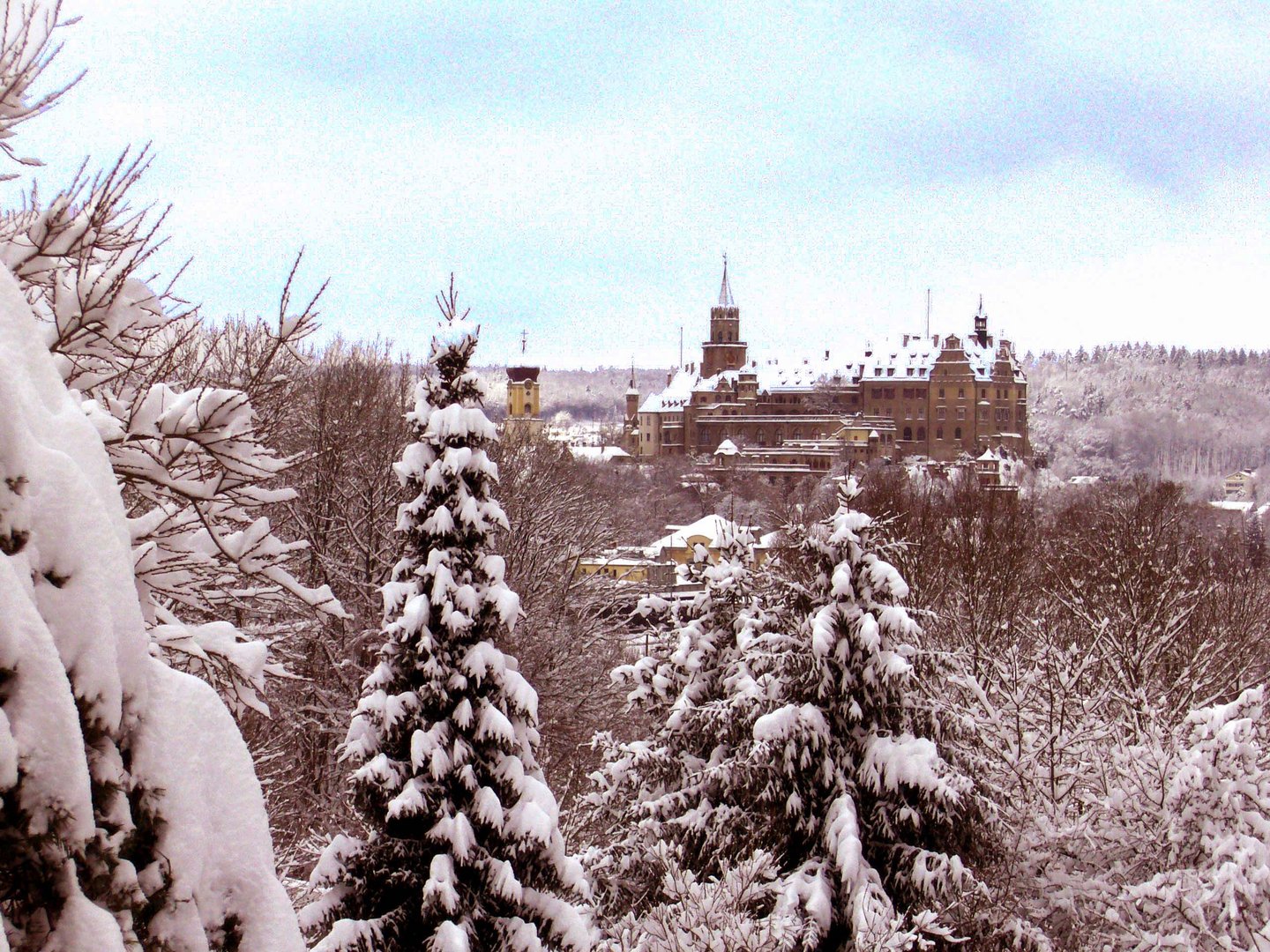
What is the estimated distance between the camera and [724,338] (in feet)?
428

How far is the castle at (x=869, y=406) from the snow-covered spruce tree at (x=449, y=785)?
95.9m

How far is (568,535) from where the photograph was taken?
2561cm

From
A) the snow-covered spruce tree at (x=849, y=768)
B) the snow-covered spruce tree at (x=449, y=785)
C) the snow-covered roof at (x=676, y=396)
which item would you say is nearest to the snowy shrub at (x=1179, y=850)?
the snow-covered spruce tree at (x=849, y=768)

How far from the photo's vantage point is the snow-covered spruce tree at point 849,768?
1090 centimetres

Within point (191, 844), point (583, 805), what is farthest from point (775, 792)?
point (191, 844)

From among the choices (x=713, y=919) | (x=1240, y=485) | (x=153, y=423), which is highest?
(x=153, y=423)

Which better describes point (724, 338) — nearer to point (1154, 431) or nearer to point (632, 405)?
point (632, 405)

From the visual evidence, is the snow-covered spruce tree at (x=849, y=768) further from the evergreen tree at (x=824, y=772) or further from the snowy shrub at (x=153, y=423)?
the snowy shrub at (x=153, y=423)

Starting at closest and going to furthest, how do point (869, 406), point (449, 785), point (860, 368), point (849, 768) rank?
point (449, 785) < point (849, 768) < point (869, 406) < point (860, 368)

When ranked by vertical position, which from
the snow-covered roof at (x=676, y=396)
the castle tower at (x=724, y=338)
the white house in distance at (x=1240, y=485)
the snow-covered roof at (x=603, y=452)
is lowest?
the white house in distance at (x=1240, y=485)

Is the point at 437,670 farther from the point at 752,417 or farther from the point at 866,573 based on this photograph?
the point at 752,417

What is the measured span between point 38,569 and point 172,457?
2583 millimetres

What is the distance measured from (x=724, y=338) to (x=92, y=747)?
425 ft

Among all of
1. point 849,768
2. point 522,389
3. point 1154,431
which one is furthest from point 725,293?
point 849,768
